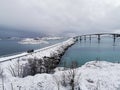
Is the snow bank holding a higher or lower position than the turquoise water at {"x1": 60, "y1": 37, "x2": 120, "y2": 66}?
higher

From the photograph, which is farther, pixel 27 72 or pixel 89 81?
pixel 27 72

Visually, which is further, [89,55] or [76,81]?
[89,55]

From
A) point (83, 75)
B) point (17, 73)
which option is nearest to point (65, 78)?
point (83, 75)

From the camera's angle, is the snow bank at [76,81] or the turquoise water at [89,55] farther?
the turquoise water at [89,55]

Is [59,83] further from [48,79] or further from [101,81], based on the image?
[101,81]

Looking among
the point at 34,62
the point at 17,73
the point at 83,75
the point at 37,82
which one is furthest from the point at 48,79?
the point at 34,62

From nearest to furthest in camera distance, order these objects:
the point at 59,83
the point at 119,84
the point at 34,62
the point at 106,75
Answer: the point at 119,84
the point at 59,83
the point at 106,75
the point at 34,62

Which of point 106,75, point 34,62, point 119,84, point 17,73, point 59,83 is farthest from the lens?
point 34,62

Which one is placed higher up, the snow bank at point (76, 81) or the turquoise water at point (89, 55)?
the snow bank at point (76, 81)

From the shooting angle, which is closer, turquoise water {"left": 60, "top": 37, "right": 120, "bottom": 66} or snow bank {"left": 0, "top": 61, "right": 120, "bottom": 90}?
snow bank {"left": 0, "top": 61, "right": 120, "bottom": 90}

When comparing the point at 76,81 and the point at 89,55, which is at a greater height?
the point at 76,81
